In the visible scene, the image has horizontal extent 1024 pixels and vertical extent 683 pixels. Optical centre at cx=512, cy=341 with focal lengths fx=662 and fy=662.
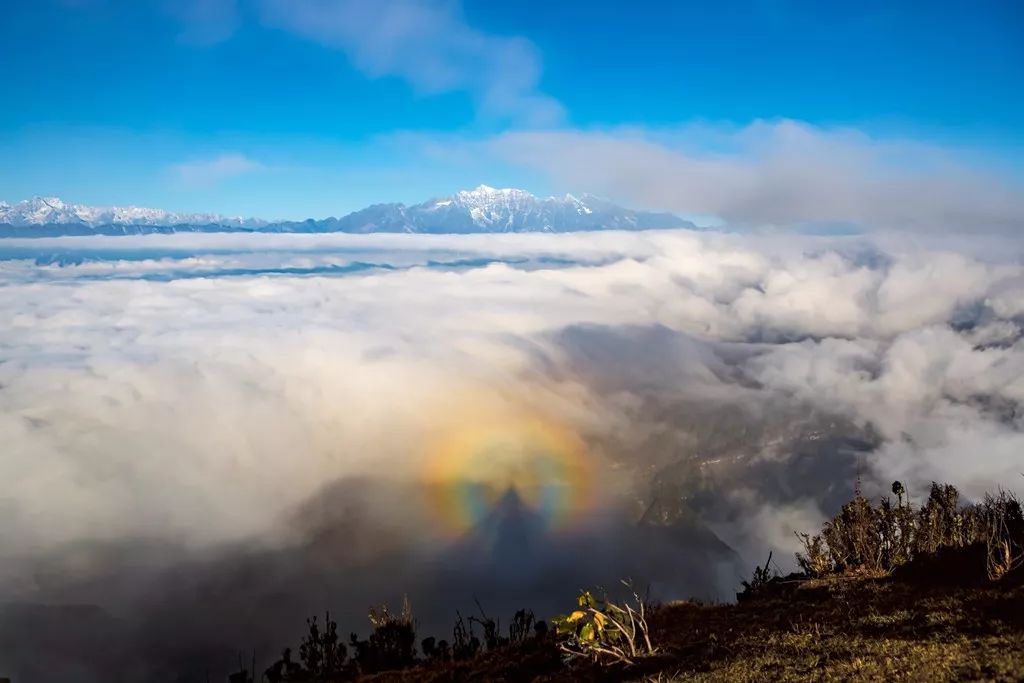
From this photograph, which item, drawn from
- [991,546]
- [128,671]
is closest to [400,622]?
[991,546]

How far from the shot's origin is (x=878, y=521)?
75.7 ft

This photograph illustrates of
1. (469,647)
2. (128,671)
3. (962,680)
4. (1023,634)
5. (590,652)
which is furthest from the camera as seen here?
(128,671)

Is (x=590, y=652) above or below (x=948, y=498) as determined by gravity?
below

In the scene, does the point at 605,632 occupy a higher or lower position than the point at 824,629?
lower

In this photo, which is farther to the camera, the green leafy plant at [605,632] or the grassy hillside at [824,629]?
the green leafy plant at [605,632]

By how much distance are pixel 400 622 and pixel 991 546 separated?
1941 centimetres

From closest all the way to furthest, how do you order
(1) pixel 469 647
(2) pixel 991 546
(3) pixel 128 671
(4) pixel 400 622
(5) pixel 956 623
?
(5) pixel 956 623
(2) pixel 991 546
(1) pixel 469 647
(4) pixel 400 622
(3) pixel 128 671

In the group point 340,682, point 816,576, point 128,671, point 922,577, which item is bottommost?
point 128,671

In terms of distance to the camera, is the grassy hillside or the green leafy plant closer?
the grassy hillside

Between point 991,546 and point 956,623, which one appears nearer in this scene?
point 956,623

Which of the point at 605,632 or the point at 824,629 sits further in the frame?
the point at 605,632

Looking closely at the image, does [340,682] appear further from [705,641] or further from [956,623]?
[956,623]

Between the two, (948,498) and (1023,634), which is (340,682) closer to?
(1023,634)

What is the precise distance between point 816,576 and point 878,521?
13.1ft
